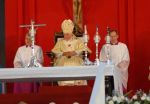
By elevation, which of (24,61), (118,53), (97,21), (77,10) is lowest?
(24,61)

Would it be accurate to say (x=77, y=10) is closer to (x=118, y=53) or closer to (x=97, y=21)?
(x=97, y=21)

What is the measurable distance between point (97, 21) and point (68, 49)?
8.53 feet

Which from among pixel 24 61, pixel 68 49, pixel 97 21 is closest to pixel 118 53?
pixel 97 21

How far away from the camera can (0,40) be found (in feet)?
38.5

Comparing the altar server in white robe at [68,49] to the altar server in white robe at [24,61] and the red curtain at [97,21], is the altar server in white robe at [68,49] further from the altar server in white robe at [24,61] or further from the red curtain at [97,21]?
the red curtain at [97,21]

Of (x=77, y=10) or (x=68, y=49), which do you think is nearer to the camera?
(x=68, y=49)

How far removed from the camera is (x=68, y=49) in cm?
926

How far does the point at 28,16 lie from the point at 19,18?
0.22 meters

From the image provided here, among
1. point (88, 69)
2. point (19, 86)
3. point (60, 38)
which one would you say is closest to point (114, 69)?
point (88, 69)

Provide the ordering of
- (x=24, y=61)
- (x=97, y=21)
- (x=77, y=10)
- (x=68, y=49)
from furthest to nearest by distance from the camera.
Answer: (x=97, y=21)
(x=77, y=10)
(x=24, y=61)
(x=68, y=49)

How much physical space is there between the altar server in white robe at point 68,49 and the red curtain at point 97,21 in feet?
7.47

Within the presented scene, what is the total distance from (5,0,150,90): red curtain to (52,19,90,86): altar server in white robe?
228cm

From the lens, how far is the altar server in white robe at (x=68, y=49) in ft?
29.5

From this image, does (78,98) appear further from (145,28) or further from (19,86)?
(145,28)
